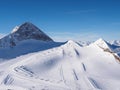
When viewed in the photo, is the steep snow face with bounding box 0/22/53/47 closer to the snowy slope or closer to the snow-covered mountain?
the snow-covered mountain

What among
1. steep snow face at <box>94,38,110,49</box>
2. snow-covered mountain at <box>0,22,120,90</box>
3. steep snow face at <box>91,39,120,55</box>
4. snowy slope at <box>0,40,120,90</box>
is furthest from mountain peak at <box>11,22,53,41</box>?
steep snow face at <box>91,39,120,55</box>

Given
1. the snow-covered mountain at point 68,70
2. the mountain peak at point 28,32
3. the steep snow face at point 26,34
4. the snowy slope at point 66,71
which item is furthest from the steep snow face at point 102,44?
the mountain peak at point 28,32

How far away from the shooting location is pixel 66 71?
90.5 feet

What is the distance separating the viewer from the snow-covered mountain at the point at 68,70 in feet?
77.7

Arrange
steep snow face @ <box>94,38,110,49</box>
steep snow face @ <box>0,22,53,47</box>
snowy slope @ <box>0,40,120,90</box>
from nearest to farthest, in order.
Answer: snowy slope @ <box>0,40,120,90</box>, steep snow face @ <box>94,38,110,49</box>, steep snow face @ <box>0,22,53,47</box>

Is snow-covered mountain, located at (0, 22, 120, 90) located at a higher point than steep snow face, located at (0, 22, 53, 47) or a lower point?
lower

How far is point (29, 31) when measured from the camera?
5909 centimetres

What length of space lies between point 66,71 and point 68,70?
15.5 inches

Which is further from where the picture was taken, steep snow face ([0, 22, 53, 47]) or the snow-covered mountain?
steep snow face ([0, 22, 53, 47])

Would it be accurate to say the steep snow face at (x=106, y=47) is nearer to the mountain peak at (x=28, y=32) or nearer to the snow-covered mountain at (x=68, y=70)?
the snow-covered mountain at (x=68, y=70)

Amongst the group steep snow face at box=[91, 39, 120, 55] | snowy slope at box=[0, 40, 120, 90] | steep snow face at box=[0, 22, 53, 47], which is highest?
steep snow face at box=[0, 22, 53, 47]

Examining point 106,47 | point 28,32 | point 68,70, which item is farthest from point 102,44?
point 28,32

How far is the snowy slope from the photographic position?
23.7 meters

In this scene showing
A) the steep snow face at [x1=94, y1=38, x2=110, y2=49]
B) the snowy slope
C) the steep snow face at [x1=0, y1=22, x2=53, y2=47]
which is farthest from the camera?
the steep snow face at [x1=0, y1=22, x2=53, y2=47]
